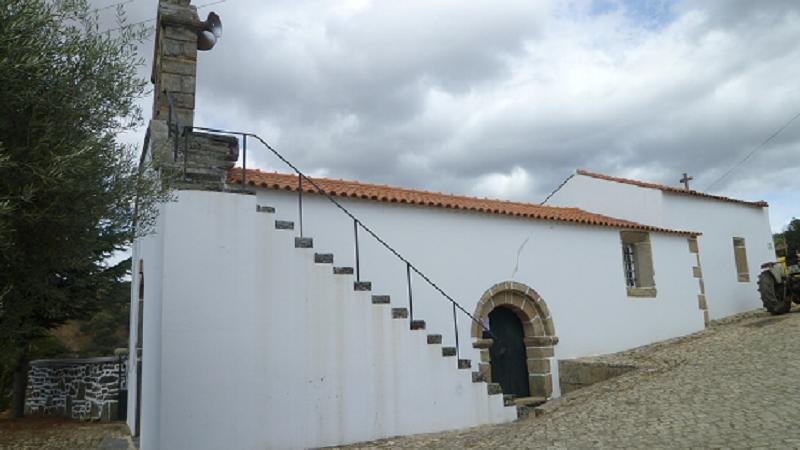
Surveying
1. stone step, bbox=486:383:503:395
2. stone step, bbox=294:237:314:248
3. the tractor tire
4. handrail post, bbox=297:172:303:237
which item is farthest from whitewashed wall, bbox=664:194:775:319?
stone step, bbox=294:237:314:248

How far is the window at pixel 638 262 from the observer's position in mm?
12477

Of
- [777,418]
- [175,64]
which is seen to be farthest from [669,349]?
[175,64]

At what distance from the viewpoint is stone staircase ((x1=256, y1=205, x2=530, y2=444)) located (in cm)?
695

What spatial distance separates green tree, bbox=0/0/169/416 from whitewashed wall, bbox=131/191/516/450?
64.3 inches

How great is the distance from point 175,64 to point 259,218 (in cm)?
264

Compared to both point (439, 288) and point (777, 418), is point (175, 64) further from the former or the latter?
point (777, 418)

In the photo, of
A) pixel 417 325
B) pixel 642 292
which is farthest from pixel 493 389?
pixel 642 292

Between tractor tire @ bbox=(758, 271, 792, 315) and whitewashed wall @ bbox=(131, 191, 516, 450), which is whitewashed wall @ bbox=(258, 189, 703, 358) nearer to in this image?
whitewashed wall @ bbox=(131, 191, 516, 450)

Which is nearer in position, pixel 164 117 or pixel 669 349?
pixel 164 117

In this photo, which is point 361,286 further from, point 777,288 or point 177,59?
point 777,288

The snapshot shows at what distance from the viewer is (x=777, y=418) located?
527cm

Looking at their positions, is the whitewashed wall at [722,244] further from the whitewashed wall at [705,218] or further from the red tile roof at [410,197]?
the red tile roof at [410,197]

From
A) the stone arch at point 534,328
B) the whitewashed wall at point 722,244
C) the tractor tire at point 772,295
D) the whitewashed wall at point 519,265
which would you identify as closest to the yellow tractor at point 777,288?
the tractor tire at point 772,295

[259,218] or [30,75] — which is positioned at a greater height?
[30,75]
